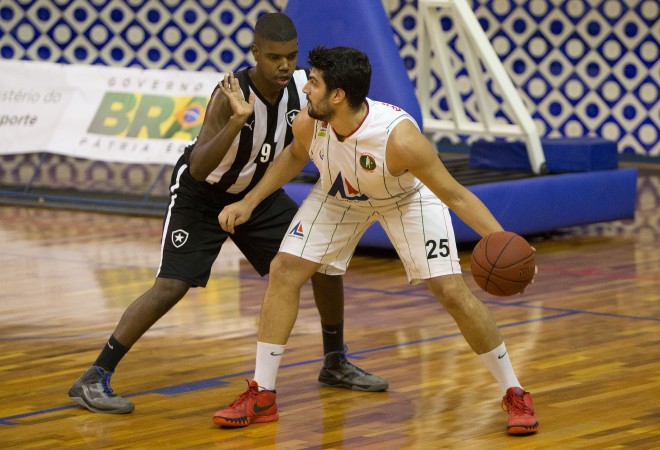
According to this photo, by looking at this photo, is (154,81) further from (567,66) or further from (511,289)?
(511,289)

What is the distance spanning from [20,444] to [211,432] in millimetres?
638

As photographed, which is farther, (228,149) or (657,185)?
(657,185)

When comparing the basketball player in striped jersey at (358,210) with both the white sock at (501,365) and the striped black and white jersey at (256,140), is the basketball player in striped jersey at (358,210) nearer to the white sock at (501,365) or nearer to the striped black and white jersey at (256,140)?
the white sock at (501,365)

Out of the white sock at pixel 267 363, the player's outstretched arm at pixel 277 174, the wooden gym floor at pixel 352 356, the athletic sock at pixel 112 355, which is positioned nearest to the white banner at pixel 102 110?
the wooden gym floor at pixel 352 356

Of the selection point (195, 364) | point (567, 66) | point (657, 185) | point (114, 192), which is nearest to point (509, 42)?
point (567, 66)

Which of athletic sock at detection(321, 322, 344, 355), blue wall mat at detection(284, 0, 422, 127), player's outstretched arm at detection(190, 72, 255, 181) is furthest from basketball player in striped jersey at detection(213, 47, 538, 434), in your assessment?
blue wall mat at detection(284, 0, 422, 127)

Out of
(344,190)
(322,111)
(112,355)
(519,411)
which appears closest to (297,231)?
(344,190)

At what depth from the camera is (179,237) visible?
16.8 ft

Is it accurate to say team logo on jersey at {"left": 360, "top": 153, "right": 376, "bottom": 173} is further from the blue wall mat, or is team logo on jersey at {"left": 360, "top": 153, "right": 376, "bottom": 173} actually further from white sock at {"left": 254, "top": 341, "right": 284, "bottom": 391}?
the blue wall mat

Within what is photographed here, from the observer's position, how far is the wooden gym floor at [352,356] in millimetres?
4691

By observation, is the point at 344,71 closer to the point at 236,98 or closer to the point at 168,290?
the point at 236,98

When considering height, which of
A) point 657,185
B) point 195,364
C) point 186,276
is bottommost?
point 657,185

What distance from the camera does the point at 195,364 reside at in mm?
5832

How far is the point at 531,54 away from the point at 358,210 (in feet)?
32.4
